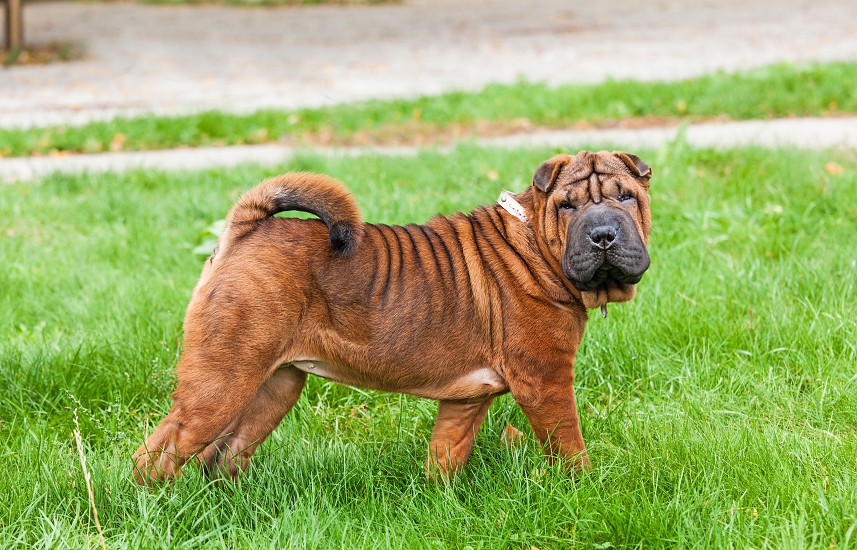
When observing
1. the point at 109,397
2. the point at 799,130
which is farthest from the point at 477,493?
the point at 799,130

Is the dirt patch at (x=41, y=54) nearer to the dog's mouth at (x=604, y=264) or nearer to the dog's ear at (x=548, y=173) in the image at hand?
the dog's ear at (x=548, y=173)

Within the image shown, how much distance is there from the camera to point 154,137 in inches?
375

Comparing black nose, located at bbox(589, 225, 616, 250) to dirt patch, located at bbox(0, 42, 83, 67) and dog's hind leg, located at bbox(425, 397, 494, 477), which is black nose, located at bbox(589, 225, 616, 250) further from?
dirt patch, located at bbox(0, 42, 83, 67)

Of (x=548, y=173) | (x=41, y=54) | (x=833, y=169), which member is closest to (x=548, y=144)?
(x=833, y=169)

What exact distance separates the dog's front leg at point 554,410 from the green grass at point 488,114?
20.2ft

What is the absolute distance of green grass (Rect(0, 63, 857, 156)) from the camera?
370 inches

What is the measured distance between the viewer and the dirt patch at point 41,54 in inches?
580

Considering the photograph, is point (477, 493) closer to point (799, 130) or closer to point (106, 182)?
point (106, 182)

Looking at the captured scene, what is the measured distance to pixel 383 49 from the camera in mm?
16203

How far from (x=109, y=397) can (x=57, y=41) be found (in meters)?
14.7

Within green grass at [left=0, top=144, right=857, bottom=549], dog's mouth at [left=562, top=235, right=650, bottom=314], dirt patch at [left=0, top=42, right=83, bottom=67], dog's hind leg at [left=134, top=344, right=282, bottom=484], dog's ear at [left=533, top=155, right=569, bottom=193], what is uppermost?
dog's ear at [left=533, top=155, right=569, bottom=193]

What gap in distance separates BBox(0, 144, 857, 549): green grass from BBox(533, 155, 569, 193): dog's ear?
3.59 ft

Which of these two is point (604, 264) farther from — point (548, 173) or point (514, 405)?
point (514, 405)

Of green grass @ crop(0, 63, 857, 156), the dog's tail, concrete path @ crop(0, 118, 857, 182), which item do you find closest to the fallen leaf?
concrete path @ crop(0, 118, 857, 182)
